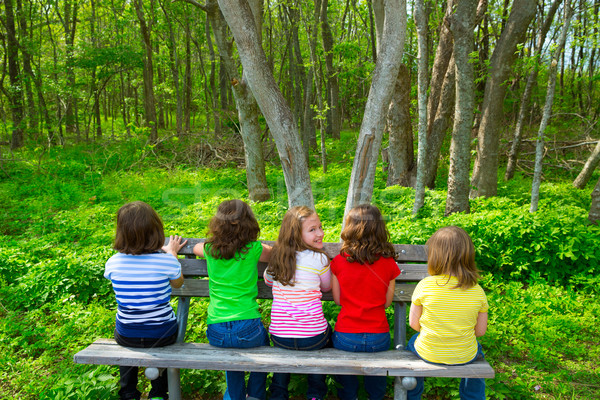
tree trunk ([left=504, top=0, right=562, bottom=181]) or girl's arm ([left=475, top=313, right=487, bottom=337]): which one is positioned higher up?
tree trunk ([left=504, top=0, right=562, bottom=181])

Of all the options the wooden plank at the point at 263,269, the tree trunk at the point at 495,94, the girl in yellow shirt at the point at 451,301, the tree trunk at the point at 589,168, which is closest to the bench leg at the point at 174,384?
the wooden plank at the point at 263,269

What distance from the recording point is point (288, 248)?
2738 millimetres

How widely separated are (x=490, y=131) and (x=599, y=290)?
3814 millimetres

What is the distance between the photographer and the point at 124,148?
12.2 m

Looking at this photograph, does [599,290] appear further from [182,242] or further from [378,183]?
[378,183]

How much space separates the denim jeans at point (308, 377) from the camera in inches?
108

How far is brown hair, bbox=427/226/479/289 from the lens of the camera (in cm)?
242

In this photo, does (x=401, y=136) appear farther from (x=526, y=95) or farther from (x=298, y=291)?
(x=298, y=291)

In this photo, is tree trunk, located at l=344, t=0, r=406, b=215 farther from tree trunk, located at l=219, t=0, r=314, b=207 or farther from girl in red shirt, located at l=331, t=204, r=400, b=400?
girl in red shirt, located at l=331, t=204, r=400, b=400

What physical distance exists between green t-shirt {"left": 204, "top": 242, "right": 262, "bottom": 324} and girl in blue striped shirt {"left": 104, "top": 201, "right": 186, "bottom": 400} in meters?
0.32

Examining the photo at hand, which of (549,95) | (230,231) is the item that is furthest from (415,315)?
(549,95)

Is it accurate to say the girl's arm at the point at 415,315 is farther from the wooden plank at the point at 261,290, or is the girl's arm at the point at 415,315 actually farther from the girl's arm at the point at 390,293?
the wooden plank at the point at 261,290

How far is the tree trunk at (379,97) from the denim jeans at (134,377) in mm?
2090

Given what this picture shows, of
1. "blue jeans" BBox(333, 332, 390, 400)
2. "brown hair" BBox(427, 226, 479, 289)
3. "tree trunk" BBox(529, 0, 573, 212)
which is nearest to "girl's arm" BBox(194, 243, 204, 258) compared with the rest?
"blue jeans" BBox(333, 332, 390, 400)
